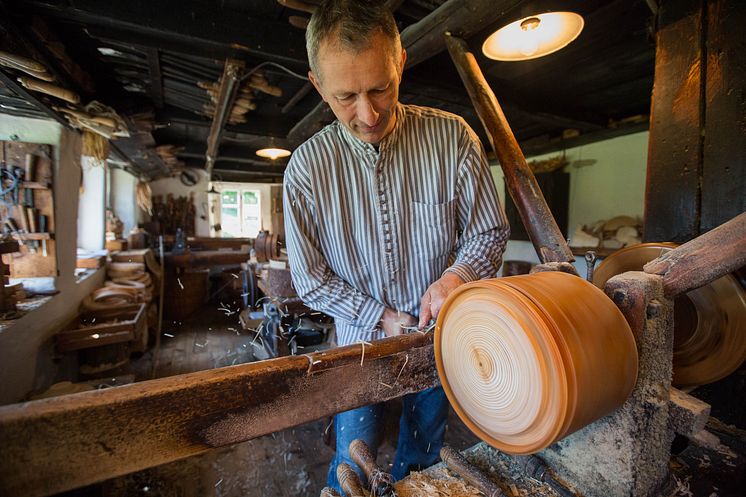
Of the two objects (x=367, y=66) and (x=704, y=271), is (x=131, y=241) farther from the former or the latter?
(x=704, y=271)

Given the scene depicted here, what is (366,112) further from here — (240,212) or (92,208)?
(240,212)

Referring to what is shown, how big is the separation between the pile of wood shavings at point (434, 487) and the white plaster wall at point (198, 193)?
1404 cm

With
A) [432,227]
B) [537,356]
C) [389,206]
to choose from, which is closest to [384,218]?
[389,206]

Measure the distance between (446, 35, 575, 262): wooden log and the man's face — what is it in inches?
31.0

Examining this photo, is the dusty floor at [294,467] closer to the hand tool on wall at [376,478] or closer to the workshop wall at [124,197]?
the hand tool on wall at [376,478]

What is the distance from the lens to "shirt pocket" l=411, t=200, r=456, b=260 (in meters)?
1.77

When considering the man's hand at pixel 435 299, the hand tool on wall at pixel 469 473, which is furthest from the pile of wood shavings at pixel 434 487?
the man's hand at pixel 435 299

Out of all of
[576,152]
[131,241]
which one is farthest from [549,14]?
[131,241]

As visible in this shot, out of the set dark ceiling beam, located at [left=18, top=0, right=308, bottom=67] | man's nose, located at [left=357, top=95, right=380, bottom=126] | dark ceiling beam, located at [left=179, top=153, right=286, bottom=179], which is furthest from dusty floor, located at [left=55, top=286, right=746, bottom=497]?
dark ceiling beam, located at [left=179, top=153, right=286, bottom=179]

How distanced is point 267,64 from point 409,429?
3448 mm

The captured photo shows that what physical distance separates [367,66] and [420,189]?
2.08 ft

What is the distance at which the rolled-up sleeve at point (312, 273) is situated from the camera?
67.4 inches

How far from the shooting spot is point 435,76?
389 cm

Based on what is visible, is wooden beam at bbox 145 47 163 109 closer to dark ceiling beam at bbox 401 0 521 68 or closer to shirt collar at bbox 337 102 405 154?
dark ceiling beam at bbox 401 0 521 68
